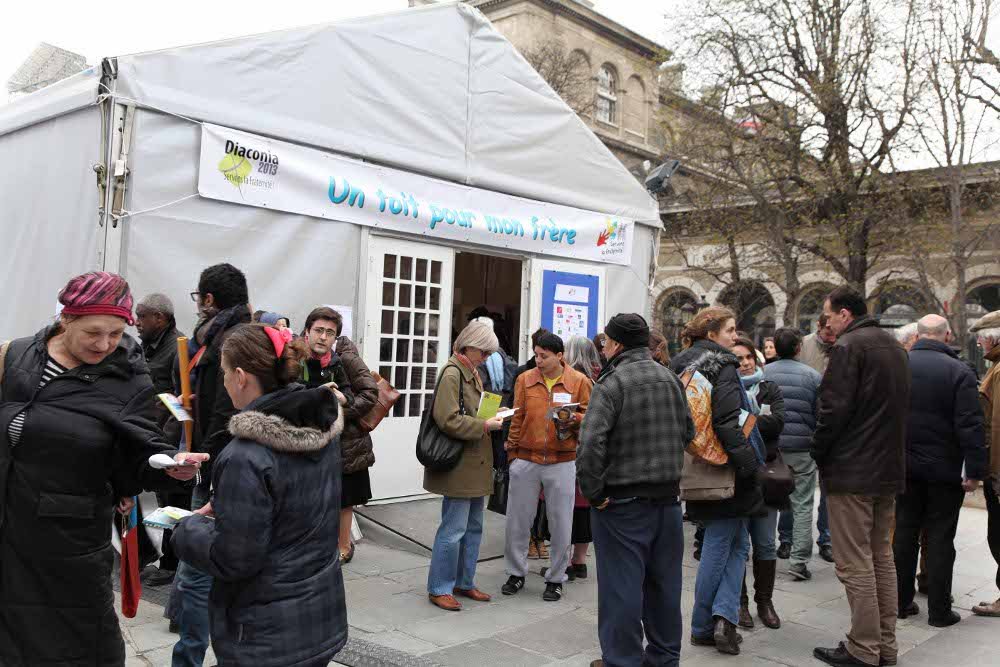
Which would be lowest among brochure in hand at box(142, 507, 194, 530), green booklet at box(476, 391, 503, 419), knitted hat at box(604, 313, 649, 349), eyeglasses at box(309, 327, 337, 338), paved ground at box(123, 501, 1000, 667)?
paved ground at box(123, 501, 1000, 667)

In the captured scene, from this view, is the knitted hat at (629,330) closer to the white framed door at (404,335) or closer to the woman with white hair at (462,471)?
the woman with white hair at (462,471)

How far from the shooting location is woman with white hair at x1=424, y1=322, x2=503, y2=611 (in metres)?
5.46

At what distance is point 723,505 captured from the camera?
4.82 m

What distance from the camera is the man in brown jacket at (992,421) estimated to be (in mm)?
5887

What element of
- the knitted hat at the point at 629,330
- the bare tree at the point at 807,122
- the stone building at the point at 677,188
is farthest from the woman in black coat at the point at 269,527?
the bare tree at the point at 807,122

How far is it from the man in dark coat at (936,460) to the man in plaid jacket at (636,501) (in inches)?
91.0

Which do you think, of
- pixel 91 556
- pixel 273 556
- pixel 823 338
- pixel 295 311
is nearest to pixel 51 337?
pixel 91 556

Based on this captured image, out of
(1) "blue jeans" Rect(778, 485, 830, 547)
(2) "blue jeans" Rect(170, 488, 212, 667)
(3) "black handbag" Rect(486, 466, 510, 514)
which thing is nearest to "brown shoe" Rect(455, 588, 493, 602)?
(3) "black handbag" Rect(486, 466, 510, 514)

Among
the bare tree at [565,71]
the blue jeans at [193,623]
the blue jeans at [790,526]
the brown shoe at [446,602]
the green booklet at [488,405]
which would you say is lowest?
the brown shoe at [446,602]

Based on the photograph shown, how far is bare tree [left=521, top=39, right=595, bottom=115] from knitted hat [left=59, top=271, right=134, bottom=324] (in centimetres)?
2591

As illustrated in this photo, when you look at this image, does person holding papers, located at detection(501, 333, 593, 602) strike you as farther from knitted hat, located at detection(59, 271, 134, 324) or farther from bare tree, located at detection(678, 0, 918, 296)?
bare tree, located at detection(678, 0, 918, 296)

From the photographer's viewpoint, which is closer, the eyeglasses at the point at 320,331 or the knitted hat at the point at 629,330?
the knitted hat at the point at 629,330

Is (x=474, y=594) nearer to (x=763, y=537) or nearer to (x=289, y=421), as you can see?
(x=763, y=537)

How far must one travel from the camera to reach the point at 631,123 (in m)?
35.9
